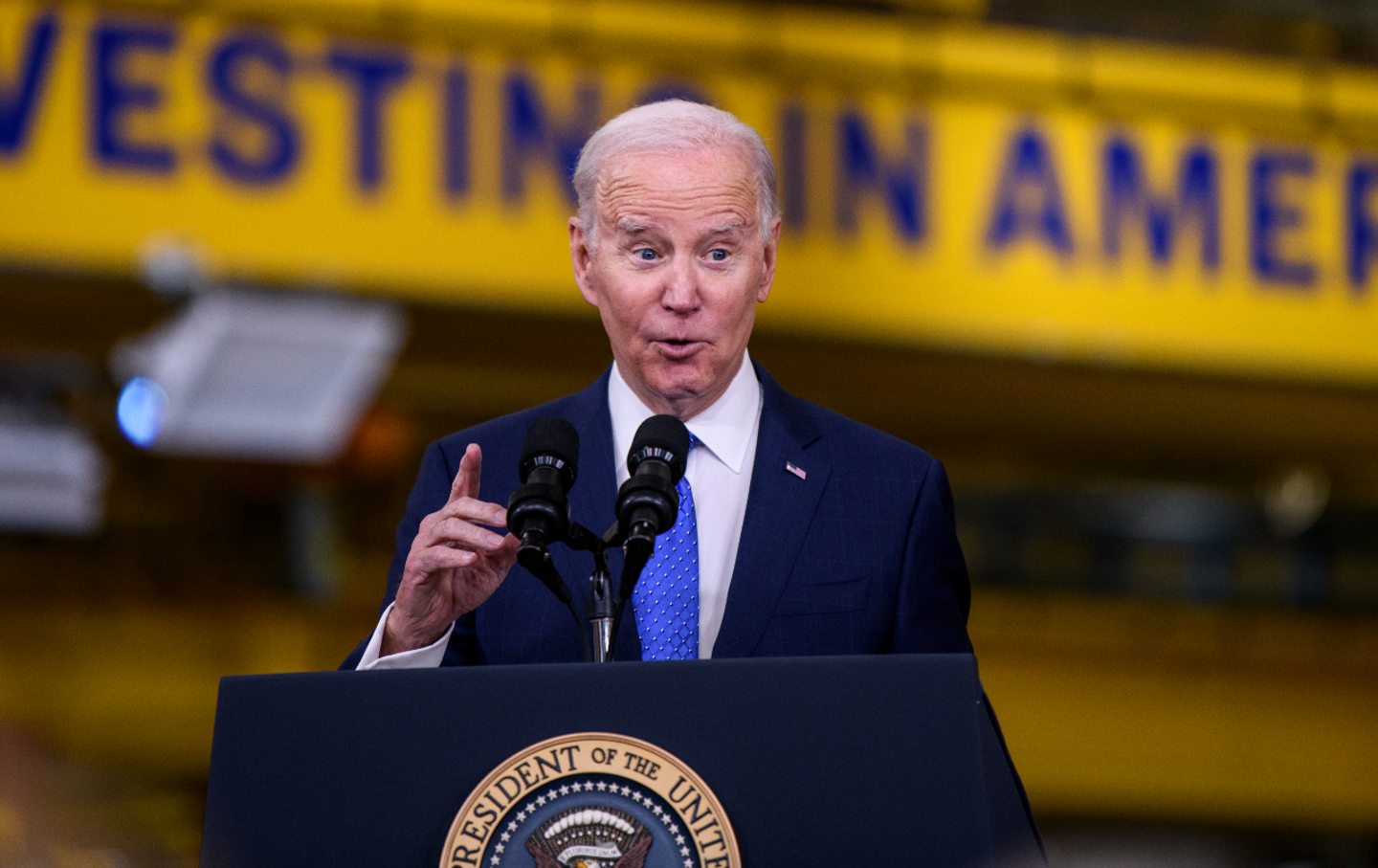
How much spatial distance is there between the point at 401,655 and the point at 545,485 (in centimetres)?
25

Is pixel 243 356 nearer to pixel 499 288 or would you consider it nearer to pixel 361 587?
pixel 499 288

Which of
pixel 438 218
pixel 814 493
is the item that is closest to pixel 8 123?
pixel 438 218

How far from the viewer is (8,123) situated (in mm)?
5195

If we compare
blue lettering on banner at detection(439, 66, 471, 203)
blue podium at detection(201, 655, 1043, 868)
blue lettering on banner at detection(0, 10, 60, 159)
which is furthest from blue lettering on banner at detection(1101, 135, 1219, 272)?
blue podium at detection(201, 655, 1043, 868)

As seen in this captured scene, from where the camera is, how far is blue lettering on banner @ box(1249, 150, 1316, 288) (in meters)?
6.16

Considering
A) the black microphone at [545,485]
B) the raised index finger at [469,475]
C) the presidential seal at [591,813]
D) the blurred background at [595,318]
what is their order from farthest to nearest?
the blurred background at [595,318], the raised index finger at [469,475], the black microphone at [545,485], the presidential seal at [591,813]

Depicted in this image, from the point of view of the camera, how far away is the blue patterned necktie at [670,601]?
6.17 ft

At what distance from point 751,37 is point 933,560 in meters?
4.06

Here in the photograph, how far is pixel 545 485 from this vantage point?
1.64m

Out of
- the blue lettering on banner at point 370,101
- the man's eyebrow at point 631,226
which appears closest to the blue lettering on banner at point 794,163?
the blue lettering on banner at point 370,101

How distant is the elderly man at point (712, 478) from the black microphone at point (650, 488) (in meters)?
0.21

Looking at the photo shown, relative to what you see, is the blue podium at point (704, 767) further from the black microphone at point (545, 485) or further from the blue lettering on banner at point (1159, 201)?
the blue lettering on banner at point (1159, 201)

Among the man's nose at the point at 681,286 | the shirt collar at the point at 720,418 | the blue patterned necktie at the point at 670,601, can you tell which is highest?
the man's nose at the point at 681,286

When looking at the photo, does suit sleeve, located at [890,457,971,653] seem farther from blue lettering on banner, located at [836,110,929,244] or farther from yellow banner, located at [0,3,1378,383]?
blue lettering on banner, located at [836,110,929,244]
